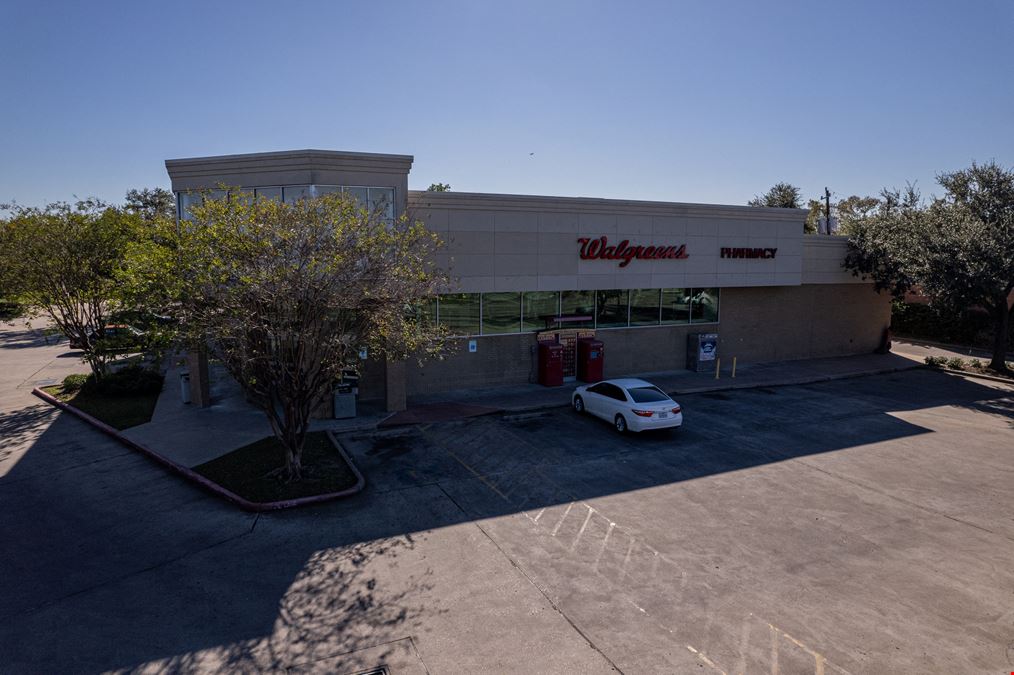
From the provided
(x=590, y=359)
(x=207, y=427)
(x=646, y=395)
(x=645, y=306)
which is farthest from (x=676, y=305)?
(x=207, y=427)

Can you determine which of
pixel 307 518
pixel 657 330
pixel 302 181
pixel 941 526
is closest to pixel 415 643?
pixel 307 518

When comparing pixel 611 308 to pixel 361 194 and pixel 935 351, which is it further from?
pixel 935 351

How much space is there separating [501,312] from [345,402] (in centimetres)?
716

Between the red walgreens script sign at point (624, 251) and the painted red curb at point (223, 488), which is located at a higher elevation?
the red walgreens script sign at point (624, 251)

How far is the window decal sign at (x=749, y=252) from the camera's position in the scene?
26531 millimetres

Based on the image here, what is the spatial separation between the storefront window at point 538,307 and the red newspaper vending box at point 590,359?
1728 millimetres

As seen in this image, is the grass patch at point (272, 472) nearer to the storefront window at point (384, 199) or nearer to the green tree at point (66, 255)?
the storefront window at point (384, 199)

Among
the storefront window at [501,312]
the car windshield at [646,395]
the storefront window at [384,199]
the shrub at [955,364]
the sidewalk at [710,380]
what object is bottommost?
the sidewalk at [710,380]

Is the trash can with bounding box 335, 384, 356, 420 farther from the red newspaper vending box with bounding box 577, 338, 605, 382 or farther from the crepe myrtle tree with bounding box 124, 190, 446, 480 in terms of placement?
the red newspaper vending box with bounding box 577, 338, 605, 382

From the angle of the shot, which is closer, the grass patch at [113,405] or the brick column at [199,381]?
the grass patch at [113,405]

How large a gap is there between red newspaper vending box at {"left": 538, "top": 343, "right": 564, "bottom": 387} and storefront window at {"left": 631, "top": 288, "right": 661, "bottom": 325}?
4.32 meters

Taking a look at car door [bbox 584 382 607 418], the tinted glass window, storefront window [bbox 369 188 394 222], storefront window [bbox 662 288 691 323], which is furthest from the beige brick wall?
the tinted glass window

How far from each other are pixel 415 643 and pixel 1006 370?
103 feet

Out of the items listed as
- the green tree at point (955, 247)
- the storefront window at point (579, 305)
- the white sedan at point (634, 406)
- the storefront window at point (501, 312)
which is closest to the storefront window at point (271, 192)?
the storefront window at point (501, 312)
